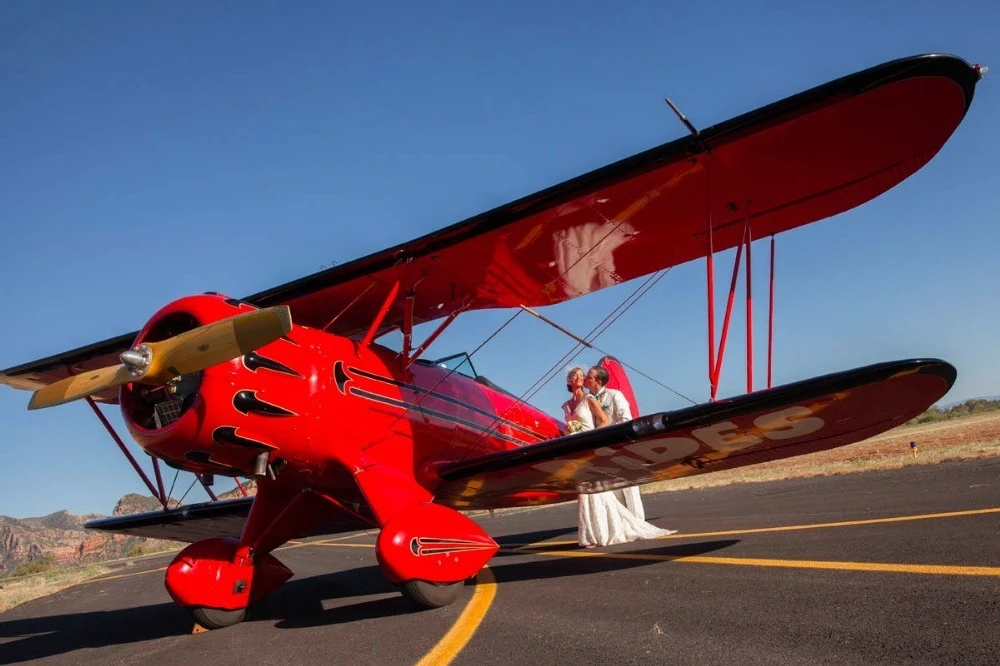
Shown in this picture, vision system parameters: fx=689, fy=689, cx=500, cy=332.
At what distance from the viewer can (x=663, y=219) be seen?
22.2ft

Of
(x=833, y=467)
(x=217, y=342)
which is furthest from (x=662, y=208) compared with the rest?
(x=833, y=467)

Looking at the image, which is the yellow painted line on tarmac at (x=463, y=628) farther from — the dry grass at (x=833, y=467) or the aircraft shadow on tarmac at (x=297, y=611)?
the dry grass at (x=833, y=467)

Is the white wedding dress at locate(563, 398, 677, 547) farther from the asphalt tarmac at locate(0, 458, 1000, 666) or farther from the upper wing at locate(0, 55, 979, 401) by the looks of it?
the upper wing at locate(0, 55, 979, 401)

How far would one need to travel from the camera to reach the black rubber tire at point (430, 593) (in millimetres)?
5062

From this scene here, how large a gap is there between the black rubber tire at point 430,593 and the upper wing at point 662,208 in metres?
2.45

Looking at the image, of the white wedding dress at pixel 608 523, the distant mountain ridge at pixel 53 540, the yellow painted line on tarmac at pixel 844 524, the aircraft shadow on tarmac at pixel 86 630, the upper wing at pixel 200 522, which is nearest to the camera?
the yellow painted line on tarmac at pixel 844 524

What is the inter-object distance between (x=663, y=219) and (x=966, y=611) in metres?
4.68

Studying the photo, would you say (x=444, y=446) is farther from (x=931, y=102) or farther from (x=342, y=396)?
(x=931, y=102)

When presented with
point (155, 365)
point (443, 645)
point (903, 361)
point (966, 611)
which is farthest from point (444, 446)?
point (966, 611)

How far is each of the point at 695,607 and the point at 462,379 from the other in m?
4.77

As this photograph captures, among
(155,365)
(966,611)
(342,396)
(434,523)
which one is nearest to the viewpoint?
(966,611)

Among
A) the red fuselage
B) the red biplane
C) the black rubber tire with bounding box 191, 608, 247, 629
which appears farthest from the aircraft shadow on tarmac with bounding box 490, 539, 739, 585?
the black rubber tire with bounding box 191, 608, 247, 629

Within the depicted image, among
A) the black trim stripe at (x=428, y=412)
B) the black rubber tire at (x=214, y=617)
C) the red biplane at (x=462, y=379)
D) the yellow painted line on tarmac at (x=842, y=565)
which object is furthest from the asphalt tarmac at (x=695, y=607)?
the black trim stripe at (x=428, y=412)

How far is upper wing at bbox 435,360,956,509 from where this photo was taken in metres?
4.59
